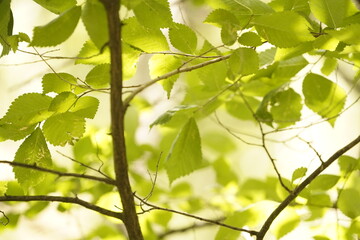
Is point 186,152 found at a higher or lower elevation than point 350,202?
higher

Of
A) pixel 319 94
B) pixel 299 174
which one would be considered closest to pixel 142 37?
pixel 299 174

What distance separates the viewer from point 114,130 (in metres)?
0.42

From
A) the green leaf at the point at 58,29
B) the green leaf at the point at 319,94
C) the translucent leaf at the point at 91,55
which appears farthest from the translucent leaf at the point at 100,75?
the green leaf at the point at 319,94

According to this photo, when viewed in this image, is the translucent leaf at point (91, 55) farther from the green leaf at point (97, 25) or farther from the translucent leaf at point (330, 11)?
the translucent leaf at point (330, 11)

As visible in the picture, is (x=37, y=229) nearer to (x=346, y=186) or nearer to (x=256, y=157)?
(x=256, y=157)

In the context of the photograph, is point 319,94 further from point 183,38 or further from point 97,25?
point 97,25

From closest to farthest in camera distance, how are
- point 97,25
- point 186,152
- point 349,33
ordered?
point 97,25 → point 349,33 → point 186,152

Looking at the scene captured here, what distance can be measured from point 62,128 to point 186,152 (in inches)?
8.5

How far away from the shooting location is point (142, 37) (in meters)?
0.58

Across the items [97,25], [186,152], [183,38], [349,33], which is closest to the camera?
[97,25]

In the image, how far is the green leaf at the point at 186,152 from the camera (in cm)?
72

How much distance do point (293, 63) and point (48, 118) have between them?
445mm

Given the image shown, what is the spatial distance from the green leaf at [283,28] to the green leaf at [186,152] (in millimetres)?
225

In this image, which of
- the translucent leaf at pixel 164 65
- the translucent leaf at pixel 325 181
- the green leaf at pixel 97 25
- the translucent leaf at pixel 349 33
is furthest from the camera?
the translucent leaf at pixel 325 181
